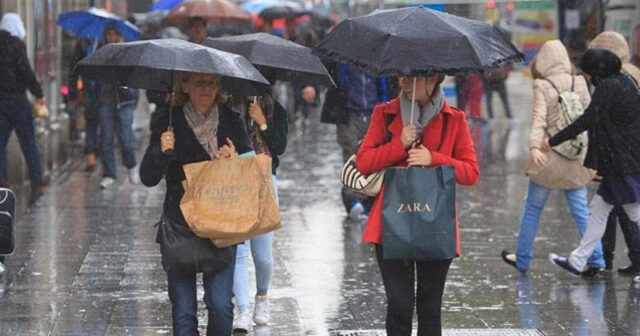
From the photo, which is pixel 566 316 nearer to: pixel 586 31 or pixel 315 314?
pixel 315 314

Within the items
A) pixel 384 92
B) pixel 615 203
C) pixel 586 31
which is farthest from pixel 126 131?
pixel 586 31

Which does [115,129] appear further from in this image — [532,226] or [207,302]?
[207,302]

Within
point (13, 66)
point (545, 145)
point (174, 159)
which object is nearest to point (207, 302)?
point (174, 159)

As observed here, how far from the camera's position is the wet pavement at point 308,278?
27.1ft

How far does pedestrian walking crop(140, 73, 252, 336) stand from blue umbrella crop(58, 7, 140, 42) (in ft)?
27.8

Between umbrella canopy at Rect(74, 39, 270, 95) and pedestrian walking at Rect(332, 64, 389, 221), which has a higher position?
umbrella canopy at Rect(74, 39, 270, 95)

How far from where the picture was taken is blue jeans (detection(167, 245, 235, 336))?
6.34 metres

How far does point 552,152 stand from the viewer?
9.78 metres

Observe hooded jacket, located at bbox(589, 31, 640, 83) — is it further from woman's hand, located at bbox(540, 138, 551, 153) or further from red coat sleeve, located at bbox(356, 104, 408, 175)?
red coat sleeve, located at bbox(356, 104, 408, 175)

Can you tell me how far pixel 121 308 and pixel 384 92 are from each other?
4.16m

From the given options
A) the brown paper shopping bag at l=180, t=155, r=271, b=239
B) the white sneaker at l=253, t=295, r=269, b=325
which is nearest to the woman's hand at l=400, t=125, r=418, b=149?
the brown paper shopping bag at l=180, t=155, r=271, b=239

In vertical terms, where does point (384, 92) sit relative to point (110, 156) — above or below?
above

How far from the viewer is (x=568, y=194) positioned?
10.2 m

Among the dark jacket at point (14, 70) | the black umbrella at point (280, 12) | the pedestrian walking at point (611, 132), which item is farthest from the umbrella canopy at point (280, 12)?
the pedestrian walking at point (611, 132)
